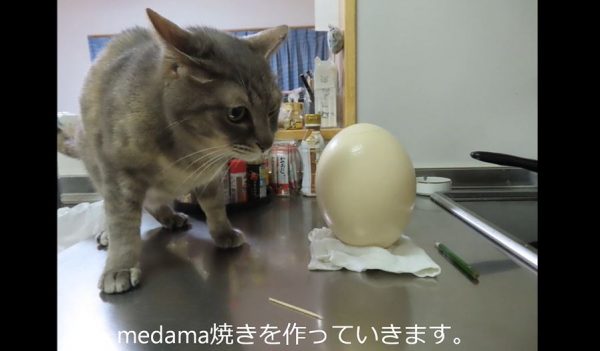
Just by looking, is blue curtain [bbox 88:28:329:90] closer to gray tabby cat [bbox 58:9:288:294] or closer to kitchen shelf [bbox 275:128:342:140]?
kitchen shelf [bbox 275:128:342:140]

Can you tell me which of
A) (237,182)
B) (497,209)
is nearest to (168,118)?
(237,182)

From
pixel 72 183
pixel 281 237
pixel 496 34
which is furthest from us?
pixel 72 183

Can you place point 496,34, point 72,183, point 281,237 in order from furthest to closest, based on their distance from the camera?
1. point 72,183
2. point 496,34
3. point 281,237

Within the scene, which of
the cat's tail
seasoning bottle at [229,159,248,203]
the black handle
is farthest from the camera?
seasoning bottle at [229,159,248,203]

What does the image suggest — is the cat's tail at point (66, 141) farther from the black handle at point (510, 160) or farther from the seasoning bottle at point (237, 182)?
the black handle at point (510, 160)

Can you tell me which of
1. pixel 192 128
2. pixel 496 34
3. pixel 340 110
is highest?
pixel 496 34

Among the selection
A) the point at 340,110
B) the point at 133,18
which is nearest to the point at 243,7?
the point at 133,18

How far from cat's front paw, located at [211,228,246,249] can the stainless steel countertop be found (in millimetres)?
20

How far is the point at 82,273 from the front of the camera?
698 millimetres

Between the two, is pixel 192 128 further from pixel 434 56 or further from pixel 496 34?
pixel 496 34

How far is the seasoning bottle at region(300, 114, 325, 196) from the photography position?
123cm

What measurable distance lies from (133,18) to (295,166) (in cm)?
354

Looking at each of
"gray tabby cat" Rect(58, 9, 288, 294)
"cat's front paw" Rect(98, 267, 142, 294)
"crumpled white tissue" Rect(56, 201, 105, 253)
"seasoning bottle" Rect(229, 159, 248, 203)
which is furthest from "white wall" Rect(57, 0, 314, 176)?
"cat's front paw" Rect(98, 267, 142, 294)

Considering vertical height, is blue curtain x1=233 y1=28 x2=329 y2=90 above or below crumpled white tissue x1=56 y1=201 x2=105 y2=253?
above
